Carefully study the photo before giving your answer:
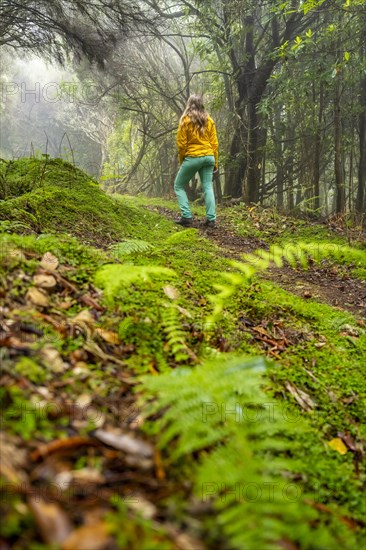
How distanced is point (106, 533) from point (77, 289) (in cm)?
138

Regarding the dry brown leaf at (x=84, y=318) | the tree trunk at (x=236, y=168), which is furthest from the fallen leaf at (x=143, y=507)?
the tree trunk at (x=236, y=168)

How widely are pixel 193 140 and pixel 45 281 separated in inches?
179

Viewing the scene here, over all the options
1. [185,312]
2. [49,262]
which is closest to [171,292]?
[185,312]

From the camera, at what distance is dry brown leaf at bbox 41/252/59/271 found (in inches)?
78.0

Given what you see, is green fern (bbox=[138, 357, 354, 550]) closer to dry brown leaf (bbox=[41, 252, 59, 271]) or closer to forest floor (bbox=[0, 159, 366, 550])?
forest floor (bbox=[0, 159, 366, 550])

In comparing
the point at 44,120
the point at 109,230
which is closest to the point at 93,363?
the point at 109,230

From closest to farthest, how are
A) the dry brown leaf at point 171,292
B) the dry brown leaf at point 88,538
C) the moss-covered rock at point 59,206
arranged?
the dry brown leaf at point 88,538
the dry brown leaf at point 171,292
the moss-covered rock at point 59,206

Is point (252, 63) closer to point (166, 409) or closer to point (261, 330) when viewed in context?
point (261, 330)

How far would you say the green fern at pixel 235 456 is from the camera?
0.78m

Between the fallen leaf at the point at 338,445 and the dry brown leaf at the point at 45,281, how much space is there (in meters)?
1.55

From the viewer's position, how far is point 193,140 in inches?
224

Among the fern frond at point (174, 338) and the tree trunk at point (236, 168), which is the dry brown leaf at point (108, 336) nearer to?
the fern frond at point (174, 338)

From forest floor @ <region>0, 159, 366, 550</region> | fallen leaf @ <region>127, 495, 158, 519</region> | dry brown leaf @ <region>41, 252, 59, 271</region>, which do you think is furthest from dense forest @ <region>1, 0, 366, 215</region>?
fallen leaf @ <region>127, 495, 158, 519</region>

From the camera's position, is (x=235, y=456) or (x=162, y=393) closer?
(x=235, y=456)
